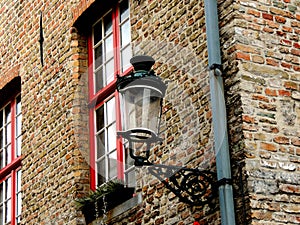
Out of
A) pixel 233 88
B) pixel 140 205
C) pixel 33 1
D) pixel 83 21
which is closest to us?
pixel 233 88

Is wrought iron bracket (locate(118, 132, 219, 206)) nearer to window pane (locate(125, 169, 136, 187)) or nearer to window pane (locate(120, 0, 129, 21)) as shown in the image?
window pane (locate(125, 169, 136, 187))

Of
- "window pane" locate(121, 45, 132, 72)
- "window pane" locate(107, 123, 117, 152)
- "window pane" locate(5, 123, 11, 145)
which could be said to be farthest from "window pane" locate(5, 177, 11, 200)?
"window pane" locate(121, 45, 132, 72)

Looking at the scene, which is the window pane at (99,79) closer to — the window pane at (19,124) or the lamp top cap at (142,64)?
the window pane at (19,124)

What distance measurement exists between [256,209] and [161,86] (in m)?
1.21

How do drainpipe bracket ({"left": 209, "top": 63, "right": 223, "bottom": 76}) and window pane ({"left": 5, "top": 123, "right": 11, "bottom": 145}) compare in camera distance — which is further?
window pane ({"left": 5, "top": 123, "right": 11, "bottom": 145})

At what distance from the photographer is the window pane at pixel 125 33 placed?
9.36 meters

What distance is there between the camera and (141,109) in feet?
22.5

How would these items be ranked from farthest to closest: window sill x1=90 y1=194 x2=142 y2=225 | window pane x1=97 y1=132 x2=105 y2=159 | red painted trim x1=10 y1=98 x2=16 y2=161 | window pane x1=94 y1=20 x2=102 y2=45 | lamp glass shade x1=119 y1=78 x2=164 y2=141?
red painted trim x1=10 y1=98 x2=16 y2=161, window pane x1=94 y1=20 x2=102 y2=45, window pane x1=97 y1=132 x2=105 y2=159, window sill x1=90 y1=194 x2=142 y2=225, lamp glass shade x1=119 y1=78 x2=164 y2=141

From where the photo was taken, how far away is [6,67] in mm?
11562

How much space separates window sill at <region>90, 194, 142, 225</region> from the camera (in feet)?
27.1

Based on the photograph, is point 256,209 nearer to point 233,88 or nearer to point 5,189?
point 233,88

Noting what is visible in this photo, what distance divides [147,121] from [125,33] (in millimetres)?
2801

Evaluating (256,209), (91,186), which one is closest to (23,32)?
(91,186)

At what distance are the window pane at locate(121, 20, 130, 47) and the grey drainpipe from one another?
1792 millimetres
